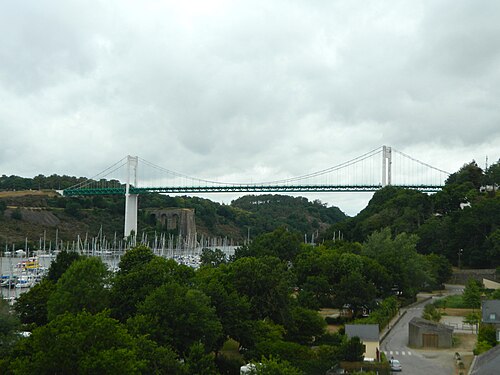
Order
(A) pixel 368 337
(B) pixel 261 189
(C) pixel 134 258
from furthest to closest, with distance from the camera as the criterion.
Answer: (B) pixel 261 189, (C) pixel 134 258, (A) pixel 368 337

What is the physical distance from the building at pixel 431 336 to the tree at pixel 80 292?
16.3 m

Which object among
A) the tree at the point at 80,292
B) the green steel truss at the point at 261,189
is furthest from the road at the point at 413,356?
the green steel truss at the point at 261,189

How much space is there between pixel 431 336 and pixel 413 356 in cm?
265

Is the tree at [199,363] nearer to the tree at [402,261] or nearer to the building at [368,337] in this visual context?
the building at [368,337]

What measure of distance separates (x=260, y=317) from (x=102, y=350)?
1335cm

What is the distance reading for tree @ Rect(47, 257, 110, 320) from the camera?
82.2 feet

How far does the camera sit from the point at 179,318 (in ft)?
72.2

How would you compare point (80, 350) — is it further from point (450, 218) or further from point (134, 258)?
point (450, 218)

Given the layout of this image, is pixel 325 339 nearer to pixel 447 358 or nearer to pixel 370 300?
pixel 447 358

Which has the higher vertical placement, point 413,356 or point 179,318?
point 179,318

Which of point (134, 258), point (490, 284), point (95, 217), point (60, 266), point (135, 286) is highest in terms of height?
point (95, 217)

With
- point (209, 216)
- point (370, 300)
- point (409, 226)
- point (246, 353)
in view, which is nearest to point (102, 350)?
point (246, 353)

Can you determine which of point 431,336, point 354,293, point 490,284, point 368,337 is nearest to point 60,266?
point 354,293

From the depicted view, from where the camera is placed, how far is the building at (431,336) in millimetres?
30609
